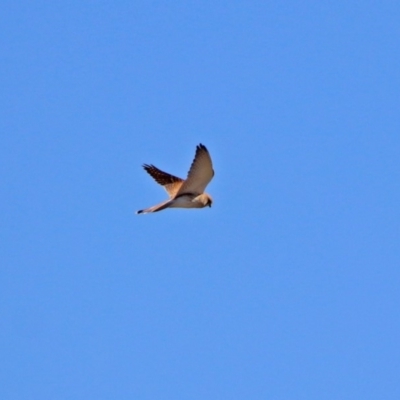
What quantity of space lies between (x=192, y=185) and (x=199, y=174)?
0.73 m

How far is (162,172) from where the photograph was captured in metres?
30.0

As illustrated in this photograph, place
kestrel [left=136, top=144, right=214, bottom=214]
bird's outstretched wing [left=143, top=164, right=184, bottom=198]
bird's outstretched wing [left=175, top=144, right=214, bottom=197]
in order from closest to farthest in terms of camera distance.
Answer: bird's outstretched wing [left=175, top=144, right=214, bottom=197], kestrel [left=136, top=144, right=214, bottom=214], bird's outstretched wing [left=143, top=164, right=184, bottom=198]

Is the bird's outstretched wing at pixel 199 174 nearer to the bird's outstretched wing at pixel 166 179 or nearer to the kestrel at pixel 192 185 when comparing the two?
the kestrel at pixel 192 185

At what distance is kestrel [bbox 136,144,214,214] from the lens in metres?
25.7

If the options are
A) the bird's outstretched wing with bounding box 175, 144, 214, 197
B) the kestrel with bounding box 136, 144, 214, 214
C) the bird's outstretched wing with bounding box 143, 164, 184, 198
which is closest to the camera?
the bird's outstretched wing with bounding box 175, 144, 214, 197

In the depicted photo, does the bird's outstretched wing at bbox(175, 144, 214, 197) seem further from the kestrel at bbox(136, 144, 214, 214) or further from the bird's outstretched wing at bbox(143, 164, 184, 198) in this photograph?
the bird's outstretched wing at bbox(143, 164, 184, 198)

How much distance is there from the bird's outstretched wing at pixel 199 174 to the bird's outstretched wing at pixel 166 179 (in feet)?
4.27

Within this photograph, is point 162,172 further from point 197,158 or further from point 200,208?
point 197,158

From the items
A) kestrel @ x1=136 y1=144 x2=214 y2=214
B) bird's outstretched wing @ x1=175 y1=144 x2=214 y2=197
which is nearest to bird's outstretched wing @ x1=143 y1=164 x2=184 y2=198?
kestrel @ x1=136 y1=144 x2=214 y2=214

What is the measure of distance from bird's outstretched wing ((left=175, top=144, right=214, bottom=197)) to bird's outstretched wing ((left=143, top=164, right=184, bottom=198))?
4.27 feet

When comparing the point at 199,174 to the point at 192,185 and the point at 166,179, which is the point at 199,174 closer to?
the point at 192,185

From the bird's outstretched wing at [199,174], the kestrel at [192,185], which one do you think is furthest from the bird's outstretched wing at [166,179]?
the bird's outstretched wing at [199,174]

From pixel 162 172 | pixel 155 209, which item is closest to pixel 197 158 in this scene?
pixel 155 209

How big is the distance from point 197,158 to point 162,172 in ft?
14.9
